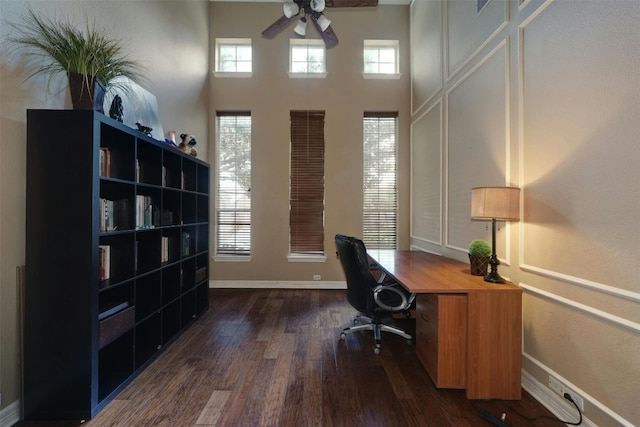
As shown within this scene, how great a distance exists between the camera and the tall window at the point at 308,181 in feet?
13.5

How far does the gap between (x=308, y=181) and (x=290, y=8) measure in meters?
2.18

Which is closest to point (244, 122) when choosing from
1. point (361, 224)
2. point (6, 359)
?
point (361, 224)

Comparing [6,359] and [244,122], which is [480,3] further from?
[6,359]

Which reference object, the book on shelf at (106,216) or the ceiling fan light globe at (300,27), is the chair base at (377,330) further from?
the ceiling fan light globe at (300,27)

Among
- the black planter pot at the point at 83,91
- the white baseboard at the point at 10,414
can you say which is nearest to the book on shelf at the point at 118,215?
the black planter pot at the point at 83,91

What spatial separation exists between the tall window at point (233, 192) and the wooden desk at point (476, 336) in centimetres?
297

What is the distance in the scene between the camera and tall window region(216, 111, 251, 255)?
412cm

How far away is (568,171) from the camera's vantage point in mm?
1505

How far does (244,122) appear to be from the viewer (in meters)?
4.15

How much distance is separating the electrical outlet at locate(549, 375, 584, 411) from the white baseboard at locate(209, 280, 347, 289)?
2.68 metres

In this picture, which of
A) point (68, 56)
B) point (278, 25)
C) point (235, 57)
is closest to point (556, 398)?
point (68, 56)

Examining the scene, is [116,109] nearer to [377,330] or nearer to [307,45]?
[377,330]

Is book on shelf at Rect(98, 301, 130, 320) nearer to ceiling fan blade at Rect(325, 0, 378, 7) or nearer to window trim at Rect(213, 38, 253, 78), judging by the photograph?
ceiling fan blade at Rect(325, 0, 378, 7)

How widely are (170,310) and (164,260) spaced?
558 mm
